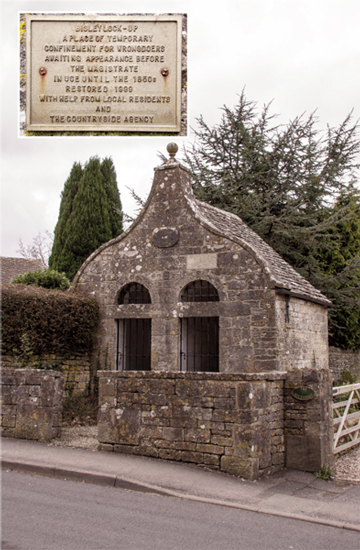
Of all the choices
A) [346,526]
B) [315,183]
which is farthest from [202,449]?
[315,183]

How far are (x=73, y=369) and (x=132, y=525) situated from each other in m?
6.82

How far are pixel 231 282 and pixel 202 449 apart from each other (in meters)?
4.13

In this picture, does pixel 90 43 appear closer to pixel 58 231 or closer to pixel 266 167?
pixel 266 167

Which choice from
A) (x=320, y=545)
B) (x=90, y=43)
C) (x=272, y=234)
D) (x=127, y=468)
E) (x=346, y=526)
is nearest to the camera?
(x=90, y=43)

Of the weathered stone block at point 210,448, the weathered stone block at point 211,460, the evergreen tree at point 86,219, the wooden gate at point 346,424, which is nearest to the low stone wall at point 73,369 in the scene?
the weathered stone block at point 210,448

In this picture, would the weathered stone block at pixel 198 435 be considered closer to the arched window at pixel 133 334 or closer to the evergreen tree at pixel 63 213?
the arched window at pixel 133 334

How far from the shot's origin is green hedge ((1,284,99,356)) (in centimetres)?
1056

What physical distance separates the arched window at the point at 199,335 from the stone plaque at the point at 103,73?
21.9 feet

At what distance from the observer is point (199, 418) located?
753 cm

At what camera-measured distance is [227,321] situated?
1065 centimetres

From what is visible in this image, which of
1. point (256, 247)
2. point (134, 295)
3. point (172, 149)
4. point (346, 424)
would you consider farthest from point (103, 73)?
point (346, 424)

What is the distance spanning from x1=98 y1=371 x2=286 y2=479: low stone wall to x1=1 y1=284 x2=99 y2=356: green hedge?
311 centimetres

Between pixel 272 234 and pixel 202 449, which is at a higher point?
pixel 272 234

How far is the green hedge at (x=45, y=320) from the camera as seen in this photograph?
34.7ft
